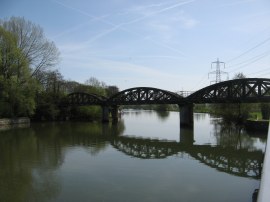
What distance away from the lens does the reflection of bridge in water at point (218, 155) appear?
2002 cm

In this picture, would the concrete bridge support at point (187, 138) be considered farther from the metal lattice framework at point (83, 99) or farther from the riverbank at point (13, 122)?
the metal lattice framework at point (83, 99)

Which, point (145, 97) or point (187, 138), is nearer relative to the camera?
point (187, 138)

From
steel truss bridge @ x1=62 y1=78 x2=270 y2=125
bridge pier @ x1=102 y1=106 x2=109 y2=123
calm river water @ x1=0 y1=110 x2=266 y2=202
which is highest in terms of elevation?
steel truss bridge @ x1=62 y1=78 x2=270 y2=125

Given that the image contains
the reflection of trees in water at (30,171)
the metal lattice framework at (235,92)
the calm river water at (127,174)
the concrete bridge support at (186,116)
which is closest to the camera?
the calm river water at (127,174)

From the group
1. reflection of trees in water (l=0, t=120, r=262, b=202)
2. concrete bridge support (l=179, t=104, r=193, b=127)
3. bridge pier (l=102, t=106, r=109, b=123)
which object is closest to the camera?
reflection of trees in water (l=0, t=120, r=262, b=202)

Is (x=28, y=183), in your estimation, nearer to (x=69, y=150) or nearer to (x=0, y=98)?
(x=69, y=150)

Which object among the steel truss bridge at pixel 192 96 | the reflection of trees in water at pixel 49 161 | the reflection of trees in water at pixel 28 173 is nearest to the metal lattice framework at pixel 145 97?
the steel truss bridge at pixel 192 96

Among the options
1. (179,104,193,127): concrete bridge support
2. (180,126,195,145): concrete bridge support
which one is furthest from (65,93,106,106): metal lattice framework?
(180,126,195,145): concrete bridge support

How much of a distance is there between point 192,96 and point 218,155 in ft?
103

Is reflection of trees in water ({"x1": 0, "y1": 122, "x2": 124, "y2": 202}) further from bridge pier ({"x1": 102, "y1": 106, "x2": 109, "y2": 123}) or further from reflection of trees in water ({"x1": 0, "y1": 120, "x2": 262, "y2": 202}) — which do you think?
bridge pier ({"x1": 102, "y1": 106, "x2": 109, "y2": 123})

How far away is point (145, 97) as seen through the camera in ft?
217

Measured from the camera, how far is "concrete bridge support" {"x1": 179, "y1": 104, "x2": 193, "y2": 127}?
53938mm

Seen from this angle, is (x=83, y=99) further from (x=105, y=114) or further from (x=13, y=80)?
(x=13, y=80)

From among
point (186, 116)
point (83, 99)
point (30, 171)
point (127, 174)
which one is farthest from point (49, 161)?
point (83, 99)
